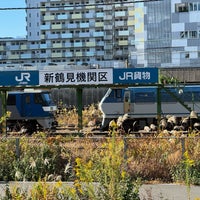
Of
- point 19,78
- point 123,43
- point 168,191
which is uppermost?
point 123,43

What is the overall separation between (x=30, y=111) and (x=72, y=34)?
84.0 metres

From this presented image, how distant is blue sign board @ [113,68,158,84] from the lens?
17828 mm

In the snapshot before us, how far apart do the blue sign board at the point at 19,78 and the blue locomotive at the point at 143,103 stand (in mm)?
5926

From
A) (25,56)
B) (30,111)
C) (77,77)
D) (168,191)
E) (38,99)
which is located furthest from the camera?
(25,56)

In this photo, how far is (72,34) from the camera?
348ft

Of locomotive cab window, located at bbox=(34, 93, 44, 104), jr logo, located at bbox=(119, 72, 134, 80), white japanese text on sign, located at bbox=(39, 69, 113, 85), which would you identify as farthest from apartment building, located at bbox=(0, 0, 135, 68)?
jr logo, located at bbox=(119, 72, 134, 80)

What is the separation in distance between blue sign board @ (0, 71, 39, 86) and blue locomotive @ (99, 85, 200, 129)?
593 centimetres

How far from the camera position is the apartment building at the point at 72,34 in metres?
99.4

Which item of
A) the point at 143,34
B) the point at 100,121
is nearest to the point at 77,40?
the point at 143,34

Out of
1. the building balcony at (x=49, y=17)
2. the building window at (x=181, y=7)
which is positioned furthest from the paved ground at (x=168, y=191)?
the building balcony at (x=49, y=17)

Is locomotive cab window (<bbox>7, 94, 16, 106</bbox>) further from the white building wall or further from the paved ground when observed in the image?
the white building wall

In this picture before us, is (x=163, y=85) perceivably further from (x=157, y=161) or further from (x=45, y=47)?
(x=45, y=47)

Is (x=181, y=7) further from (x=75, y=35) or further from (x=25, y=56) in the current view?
(x=25, y=56)

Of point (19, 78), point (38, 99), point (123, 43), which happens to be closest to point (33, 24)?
point (123, 43)
